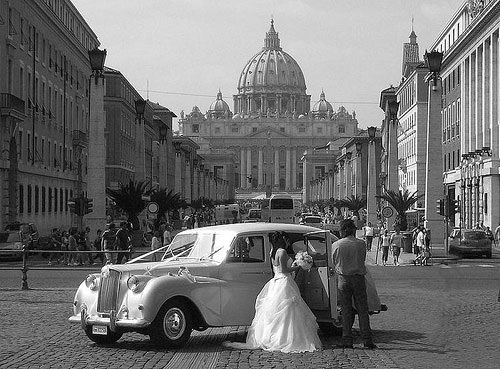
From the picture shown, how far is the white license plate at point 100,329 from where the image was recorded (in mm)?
14195

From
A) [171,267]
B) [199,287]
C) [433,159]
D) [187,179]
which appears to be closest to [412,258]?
[433,159]

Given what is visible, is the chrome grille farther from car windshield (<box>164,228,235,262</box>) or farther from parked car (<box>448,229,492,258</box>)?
parked car (<box>448,229,492,258</box>)

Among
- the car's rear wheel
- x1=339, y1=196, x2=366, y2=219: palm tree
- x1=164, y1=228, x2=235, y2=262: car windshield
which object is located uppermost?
x1=339, y1=196, x2=366, y2=219: palm tree

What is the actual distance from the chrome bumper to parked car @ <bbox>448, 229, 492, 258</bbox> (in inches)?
1137

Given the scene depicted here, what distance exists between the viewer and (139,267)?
14.7 meters

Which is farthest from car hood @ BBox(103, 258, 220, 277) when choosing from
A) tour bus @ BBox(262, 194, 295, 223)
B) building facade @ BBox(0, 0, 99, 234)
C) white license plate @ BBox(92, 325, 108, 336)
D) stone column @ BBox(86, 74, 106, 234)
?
tour bus @ BBox(262, 194, 295, 223)

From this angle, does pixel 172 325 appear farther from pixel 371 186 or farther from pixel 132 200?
pixel 371 186

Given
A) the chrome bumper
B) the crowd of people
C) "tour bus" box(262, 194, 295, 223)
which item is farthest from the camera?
"tour bus" box(262, 194, 295, 223)

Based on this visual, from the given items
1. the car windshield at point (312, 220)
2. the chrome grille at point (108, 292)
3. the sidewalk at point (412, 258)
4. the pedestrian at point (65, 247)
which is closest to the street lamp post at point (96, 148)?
the pedestrian at point (65, 247)

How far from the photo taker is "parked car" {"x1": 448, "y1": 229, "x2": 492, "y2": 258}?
41562 millimetres

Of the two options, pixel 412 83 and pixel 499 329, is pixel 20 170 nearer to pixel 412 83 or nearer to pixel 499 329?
pixel 499 329

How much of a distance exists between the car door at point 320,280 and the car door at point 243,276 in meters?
0.63

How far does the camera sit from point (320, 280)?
50.2 feet

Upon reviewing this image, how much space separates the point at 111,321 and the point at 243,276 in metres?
2.02
